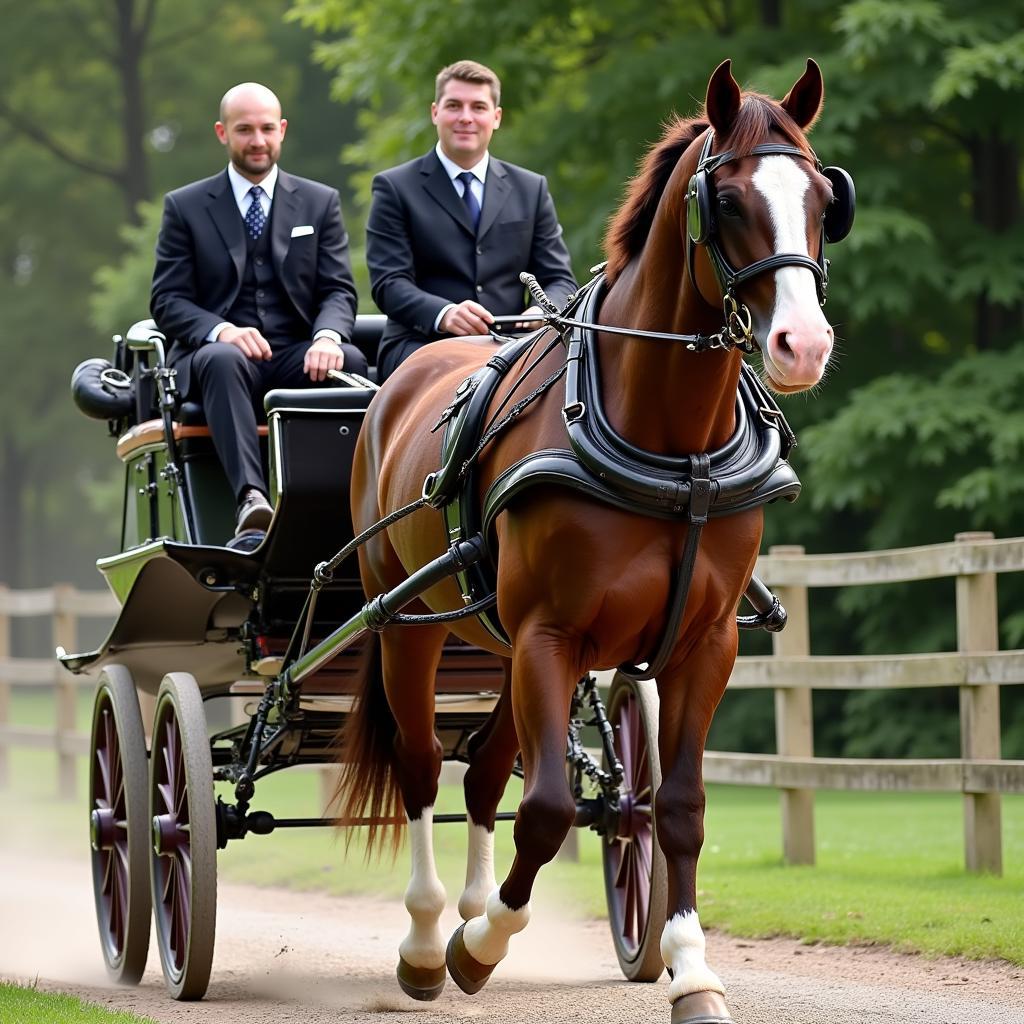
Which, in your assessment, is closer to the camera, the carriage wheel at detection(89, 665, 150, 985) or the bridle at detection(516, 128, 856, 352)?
the bridle at detection(516, 128, 856, 352)

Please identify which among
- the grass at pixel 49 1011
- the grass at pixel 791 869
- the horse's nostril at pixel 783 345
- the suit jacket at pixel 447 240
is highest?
the suit jacket at pixel 447 240

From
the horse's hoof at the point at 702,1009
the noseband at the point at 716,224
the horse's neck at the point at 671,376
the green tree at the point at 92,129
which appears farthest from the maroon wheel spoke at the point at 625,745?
the green tree at the point at 92,129

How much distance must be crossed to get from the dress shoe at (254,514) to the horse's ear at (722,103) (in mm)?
2438

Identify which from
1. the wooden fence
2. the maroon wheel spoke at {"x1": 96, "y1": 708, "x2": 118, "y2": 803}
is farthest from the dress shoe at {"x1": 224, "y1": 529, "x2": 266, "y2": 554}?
the wooden fence

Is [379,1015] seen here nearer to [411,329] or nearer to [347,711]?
[347,711]

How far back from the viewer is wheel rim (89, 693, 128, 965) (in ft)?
20.7

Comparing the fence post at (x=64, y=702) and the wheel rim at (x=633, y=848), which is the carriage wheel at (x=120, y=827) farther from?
the fence post at (x=64, y=702)

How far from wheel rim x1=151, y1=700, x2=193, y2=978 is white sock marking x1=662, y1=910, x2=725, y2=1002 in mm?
1941

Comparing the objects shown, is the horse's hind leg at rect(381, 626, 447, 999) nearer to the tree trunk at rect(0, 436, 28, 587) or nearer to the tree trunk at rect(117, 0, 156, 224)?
the tree trunk at rect(117, 0, 156, 224)

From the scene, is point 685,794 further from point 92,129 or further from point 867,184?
point 92,129

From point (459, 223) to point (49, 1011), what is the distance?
2936 millimetres

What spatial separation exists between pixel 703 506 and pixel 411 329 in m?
2.37

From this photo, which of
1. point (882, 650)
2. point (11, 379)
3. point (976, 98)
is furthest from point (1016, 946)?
point (11, 379)

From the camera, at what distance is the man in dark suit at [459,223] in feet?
20.3
